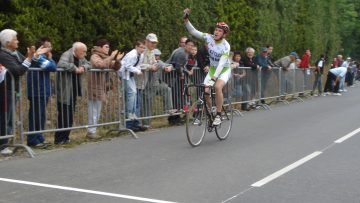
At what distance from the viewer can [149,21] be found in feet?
54.1

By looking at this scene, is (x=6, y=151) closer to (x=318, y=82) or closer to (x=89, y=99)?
(x=89, y=99)

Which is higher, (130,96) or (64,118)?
(130,96)

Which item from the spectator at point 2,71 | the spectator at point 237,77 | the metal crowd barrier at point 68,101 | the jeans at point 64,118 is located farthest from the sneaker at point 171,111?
the spectator at point 2,71

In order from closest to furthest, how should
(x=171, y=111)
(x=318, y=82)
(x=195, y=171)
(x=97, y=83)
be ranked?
(x=195, y=171) → (x=97, y=83) → (x=171, y=111) → (x=318, y=82)

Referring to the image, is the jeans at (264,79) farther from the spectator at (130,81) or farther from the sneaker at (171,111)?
the spectator at (130,81)

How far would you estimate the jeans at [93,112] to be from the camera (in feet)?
36.6

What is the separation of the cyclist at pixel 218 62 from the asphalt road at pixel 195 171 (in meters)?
Answer: 0.88

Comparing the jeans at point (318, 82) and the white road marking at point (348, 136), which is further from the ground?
the jeans at point (318, 82)

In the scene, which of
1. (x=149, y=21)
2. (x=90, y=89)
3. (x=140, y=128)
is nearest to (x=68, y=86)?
(x=90, y=89)

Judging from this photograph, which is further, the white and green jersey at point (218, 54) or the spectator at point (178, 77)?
the spectator at point (178, 77)

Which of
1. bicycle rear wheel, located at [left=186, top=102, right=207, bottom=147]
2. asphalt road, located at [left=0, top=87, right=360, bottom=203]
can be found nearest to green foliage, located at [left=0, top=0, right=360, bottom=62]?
asphalt road, located at [left=0, top=87, right=360, bottom=203]

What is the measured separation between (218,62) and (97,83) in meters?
2.42

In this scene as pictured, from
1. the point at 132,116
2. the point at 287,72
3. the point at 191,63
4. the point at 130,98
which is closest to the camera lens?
the point at 130,98

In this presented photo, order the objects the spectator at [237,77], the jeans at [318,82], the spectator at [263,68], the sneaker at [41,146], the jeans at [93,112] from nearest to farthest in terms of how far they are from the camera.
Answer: the sneaker at [41,146], the jeans at [93,112], the spectator at [237,77], the spectator at [263,68], the jeans at [318,82]
